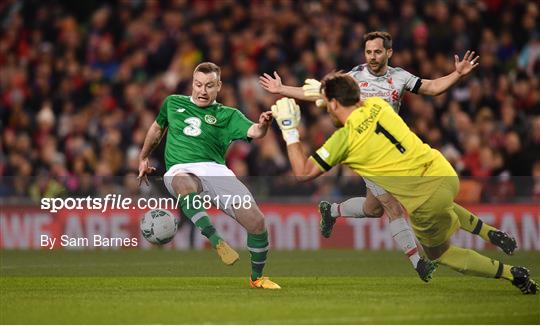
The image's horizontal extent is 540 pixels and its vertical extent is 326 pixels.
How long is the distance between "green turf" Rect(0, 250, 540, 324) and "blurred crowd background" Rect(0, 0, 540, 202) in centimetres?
265

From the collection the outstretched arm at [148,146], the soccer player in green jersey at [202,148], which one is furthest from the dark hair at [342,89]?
the outstretched arm at [148,146]

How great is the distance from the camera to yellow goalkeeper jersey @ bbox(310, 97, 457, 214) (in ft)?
34.6

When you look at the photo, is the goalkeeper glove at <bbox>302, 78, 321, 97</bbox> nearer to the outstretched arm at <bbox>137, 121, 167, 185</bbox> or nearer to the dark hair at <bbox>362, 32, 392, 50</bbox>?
the dark hair at <bbox>362, 32, 392, 50</bbox>

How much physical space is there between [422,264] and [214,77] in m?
2.85

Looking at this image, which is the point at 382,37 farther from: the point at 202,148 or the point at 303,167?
the point at 303,167

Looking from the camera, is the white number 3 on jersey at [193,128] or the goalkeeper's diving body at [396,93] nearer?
the goalkeeper's diving body at [396,93]

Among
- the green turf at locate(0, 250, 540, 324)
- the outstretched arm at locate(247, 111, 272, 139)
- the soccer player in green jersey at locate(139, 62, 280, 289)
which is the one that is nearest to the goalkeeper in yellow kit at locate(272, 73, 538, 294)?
the green turf at locate(0, 250, 540, 324)

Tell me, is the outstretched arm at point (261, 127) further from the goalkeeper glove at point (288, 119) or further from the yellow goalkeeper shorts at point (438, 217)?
the yellow goalkeeper shorts at point (438, 217)

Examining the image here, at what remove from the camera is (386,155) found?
1080cm

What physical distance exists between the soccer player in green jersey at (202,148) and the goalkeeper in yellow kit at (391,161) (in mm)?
1883

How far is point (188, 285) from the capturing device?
1263 centimetres

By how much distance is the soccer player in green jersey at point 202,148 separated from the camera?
1262 centimetres

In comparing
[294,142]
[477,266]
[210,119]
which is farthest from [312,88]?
[477,266]

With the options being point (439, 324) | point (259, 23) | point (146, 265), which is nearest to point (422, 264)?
point (439, 324)
